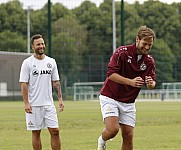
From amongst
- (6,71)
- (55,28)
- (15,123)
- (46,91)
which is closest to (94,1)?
(55,28)

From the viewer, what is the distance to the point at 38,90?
10773 mm

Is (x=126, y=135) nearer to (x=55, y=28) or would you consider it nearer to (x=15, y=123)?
(x=15, y=123)

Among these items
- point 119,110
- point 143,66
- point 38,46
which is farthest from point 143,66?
point 38,46

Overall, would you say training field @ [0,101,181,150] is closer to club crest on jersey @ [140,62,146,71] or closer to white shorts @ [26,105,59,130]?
white shorts @ [26,105,59,130]

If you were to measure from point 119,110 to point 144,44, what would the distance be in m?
1.18

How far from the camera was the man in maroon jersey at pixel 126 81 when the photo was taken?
930 centimetres

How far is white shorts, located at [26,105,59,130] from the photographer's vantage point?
10.8 metres

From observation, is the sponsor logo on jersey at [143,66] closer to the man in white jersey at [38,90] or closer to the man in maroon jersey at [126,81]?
the man in maroon jersey at [126,81]

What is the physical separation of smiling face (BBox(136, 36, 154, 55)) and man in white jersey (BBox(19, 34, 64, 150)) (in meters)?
1.91

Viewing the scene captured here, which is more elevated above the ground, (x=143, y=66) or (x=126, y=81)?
(x=143, y=66)

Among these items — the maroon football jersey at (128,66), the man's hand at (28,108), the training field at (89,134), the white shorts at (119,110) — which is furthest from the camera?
the training field at (89,134)

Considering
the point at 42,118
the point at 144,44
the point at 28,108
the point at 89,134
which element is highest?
the point at 144,44

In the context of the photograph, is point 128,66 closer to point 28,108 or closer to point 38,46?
point 38,46

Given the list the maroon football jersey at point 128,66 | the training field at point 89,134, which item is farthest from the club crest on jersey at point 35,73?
the training field at point 89,134
